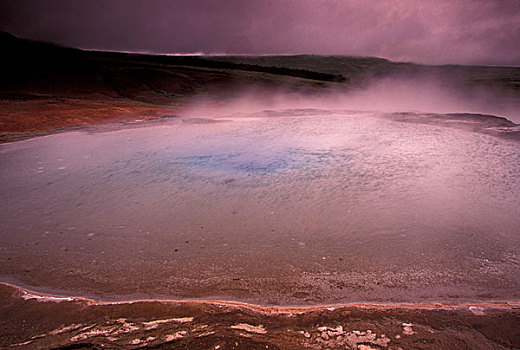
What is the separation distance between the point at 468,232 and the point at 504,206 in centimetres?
67

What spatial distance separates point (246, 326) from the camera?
135cm

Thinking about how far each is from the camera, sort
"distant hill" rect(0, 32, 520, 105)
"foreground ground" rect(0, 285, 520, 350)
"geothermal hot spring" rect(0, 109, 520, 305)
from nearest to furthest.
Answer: "foreground ground" rect(0, 285, 520, 350)
"geothermal hot spring" rect(0, 109, 520, 305)
"distant hill" rect(0, 32, 520, 105)

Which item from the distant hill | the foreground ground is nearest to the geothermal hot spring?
the foreground ground

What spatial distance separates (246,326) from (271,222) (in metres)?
1.08

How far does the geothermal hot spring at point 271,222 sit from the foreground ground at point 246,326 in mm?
95

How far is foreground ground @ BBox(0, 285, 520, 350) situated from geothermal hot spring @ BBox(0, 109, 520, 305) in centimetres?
10

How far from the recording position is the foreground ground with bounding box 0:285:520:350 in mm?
1260

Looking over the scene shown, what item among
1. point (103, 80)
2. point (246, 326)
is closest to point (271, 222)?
point (246, 326)

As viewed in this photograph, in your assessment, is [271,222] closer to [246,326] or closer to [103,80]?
[246,326]

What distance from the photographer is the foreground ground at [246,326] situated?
126cm

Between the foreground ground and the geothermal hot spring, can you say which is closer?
the foreground ground

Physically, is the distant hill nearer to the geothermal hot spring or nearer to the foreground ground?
the geothermal hot spring

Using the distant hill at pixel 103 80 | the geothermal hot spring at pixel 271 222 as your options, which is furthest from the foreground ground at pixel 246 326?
the distant hill at pixel 103 80

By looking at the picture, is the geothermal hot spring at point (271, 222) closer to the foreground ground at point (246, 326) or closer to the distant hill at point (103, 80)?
the foreground ground at point (246, 326)
